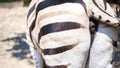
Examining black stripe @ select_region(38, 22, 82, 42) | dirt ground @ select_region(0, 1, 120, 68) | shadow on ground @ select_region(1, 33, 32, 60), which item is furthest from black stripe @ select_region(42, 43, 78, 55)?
shadow on ground @ select_region(1, 33, 32, 60)

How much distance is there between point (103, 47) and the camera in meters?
2.30

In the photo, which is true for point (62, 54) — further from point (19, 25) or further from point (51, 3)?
point (19, 25)

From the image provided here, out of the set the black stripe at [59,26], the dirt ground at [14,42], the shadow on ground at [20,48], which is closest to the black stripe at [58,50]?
the black stripe at [59,26]

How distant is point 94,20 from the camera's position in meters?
2.28

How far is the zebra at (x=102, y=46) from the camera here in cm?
230

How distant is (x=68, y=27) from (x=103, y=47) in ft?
1.03

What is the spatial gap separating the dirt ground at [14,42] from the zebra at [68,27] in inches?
122

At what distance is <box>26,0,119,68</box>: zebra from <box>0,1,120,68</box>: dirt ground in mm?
3098

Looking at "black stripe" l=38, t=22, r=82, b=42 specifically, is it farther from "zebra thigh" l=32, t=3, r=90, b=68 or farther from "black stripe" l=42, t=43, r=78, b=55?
"black stripe" l=42, t=43, r=78, b=55

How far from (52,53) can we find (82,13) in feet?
1.21

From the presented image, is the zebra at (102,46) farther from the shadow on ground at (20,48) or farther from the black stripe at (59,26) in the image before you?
the shadow on ground at (20,48)

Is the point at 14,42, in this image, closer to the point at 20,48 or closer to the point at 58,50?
the point at 20,48

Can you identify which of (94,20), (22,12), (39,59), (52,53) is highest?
(94,20)

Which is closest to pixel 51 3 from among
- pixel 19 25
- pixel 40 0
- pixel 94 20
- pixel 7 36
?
pixel 40 0
